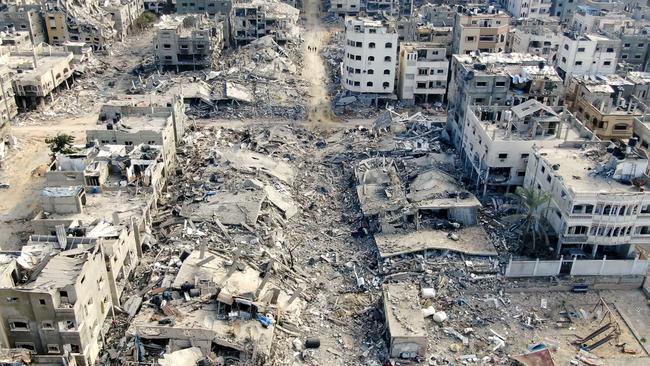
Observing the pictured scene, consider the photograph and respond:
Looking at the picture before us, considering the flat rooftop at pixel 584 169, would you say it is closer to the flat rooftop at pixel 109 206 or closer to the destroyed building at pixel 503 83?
the destroyed building at pixel 503 83

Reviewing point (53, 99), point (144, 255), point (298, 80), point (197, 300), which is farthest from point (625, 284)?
point (53, 99)

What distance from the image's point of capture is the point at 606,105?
194 ft

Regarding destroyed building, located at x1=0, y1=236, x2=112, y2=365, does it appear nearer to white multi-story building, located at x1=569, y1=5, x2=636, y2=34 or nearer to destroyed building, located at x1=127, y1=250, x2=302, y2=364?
destroyed building, located at x1=127, y1=250, x2=302, y2=364

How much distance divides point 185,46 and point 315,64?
1982 centimetres

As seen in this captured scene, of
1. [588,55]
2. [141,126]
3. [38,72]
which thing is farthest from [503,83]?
[38,72]

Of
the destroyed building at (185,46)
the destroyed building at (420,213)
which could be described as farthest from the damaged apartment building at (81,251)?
the destroyed building at (185,46)

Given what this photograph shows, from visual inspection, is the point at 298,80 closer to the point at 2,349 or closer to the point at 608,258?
the point at 608,258

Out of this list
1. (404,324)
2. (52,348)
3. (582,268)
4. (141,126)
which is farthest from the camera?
(141,126)

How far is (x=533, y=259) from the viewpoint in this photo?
44.0m

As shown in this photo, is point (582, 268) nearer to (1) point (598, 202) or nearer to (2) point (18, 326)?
(1) point (598, 202)

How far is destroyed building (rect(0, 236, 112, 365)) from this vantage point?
31922mm

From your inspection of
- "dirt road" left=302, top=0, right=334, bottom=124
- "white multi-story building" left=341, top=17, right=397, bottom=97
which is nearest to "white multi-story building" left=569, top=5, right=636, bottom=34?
"white multi-story building" left=341, top=17, right=397, bottom=97

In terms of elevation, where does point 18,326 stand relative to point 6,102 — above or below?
below

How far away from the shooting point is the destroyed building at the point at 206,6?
315ft
